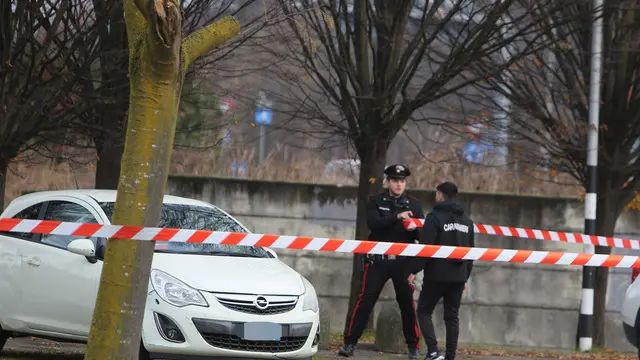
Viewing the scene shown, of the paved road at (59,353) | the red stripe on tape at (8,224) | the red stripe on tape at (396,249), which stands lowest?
the paved road at (59,353)

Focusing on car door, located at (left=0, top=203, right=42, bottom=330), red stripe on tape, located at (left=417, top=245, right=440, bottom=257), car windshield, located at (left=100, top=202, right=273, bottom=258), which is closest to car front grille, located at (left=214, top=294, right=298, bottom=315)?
car windshield, located at (left=100, top=202, right=273, bottom=258)

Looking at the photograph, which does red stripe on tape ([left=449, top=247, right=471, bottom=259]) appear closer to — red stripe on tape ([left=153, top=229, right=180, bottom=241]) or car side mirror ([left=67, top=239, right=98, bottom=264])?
red stripe on tape ([left=153, top=229, right=180, bottom=241])

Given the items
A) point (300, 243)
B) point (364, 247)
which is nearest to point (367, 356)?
point (364, 247)

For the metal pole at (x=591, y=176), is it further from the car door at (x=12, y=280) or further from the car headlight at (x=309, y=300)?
the car door at (x=12, y=280)

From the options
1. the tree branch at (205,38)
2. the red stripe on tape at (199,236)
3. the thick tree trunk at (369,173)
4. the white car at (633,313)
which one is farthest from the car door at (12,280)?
the white car at (633,313)

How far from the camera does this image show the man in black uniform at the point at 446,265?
32.1 ft

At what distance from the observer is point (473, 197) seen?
1728 cm

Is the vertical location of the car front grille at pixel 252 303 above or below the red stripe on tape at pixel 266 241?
below

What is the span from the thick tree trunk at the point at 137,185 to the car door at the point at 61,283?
71.3 inches

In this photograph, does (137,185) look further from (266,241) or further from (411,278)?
(411,278)

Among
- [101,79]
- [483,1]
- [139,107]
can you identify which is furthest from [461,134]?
[139,107]

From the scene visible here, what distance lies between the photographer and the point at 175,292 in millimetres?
8297

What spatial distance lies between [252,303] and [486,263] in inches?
367

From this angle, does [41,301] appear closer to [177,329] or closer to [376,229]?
[177,329]
